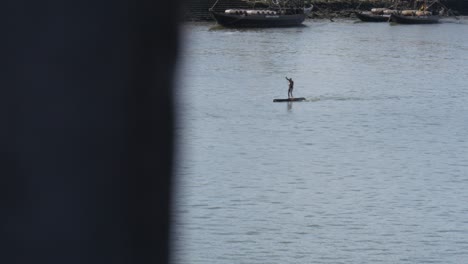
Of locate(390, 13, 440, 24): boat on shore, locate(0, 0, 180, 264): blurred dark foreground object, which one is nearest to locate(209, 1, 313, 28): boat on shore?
locate(390, 13, 440, 24): boat on shore

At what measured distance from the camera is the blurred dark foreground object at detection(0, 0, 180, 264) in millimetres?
708

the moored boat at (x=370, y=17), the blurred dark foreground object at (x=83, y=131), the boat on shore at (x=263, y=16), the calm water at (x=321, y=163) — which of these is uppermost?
the blurred dark foreground object at (x=83, y=131)

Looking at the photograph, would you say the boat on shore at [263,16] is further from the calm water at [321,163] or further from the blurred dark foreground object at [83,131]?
the blurred dark foreground object at [83,131]

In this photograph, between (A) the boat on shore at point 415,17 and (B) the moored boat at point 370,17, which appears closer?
(A) the boat on shore at point 415,17

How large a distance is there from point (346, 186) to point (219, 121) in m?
Answer: 10.5

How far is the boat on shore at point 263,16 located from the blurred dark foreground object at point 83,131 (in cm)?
7355

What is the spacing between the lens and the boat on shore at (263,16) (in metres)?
75.9

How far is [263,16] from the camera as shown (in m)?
78.6

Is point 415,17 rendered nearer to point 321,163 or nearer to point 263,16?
point 263,16

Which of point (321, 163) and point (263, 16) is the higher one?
point (321, 163)

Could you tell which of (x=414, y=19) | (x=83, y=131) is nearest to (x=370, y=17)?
(x=414, y=19)

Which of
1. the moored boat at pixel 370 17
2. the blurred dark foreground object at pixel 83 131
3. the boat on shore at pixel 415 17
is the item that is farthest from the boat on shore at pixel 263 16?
the blurred dark foreground object at pixel 83 131

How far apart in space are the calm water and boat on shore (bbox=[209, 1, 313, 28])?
22.2 metres

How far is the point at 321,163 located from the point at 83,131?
2411 cm
